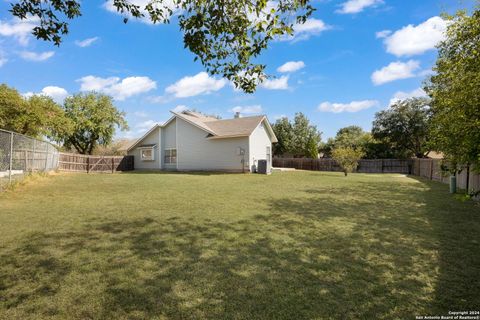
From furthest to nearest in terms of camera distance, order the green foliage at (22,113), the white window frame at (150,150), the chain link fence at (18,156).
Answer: the white window frame at (150,150) < the green foliage at (22,113) < the chain link fence at (18,156)

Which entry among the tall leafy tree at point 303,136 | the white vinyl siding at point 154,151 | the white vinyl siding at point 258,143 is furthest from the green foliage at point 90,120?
the tall leafy tree at point 303,136

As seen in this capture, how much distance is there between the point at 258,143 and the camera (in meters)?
24.1

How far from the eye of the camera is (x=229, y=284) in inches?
137

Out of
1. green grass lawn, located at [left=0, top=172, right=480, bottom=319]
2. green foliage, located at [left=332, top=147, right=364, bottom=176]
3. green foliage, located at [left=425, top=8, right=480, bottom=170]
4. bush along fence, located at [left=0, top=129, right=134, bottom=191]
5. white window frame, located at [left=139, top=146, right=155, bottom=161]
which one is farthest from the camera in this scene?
white window frame, located at [left=139, top=146, right=155, bottom=161]

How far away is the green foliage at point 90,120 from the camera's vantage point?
1264 inches

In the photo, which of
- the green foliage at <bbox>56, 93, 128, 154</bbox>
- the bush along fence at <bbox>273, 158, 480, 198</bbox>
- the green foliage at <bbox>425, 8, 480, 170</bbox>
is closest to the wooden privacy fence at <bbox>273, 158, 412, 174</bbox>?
the bush along fence at <bbox>273, 158, 480, 198</bbox>

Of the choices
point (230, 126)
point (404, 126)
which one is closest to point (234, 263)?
point (230, 126)

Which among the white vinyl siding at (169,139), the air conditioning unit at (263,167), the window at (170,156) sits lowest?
the air conditioning unit at (263,167)

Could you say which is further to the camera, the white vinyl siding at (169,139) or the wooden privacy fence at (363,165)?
the wooden privacy fence at (363,165)

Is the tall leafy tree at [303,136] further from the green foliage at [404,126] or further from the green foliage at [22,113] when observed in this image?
the green foliage at [22,113]

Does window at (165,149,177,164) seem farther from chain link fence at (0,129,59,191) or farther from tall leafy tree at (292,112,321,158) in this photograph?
tall leafy tree at (292,112,321,158)

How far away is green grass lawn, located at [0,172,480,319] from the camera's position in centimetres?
298

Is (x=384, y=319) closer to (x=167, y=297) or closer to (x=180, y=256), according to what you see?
(x=167, y=297)

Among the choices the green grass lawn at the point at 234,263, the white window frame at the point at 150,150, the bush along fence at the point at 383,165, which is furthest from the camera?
the white window frame at the point at 150,150
